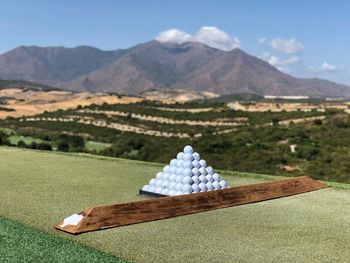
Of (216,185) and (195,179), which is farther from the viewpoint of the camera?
(216,185)

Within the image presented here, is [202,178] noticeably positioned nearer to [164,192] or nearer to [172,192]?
[172,192]

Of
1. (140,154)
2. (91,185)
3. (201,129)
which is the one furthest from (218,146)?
(91,185)

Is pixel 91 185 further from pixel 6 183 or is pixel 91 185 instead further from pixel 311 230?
pixel 311 230

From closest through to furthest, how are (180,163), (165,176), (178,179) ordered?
(178,179)
(180,163)
(165,176)

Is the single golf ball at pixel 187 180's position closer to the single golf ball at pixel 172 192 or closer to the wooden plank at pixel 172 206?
the single golf ball at pixel 172 192

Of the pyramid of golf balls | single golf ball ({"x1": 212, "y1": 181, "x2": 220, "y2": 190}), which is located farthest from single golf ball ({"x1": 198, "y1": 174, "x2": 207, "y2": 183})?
single golf ball ({"x1": 212, "y1": 181, "x2": 220, "y2": 190})

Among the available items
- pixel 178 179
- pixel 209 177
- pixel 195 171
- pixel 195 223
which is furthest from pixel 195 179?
pixel 195 223

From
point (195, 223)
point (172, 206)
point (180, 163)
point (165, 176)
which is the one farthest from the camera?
point (165, 176)

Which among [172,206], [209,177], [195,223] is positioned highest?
[209,177]

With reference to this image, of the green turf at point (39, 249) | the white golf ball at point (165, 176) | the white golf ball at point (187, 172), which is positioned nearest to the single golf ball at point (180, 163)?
the white golf ball at point (187, 172)
